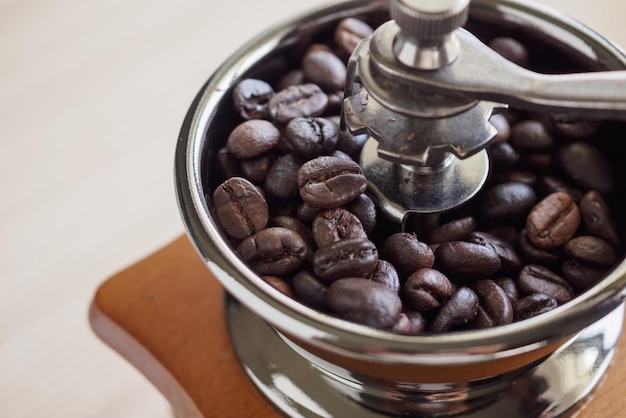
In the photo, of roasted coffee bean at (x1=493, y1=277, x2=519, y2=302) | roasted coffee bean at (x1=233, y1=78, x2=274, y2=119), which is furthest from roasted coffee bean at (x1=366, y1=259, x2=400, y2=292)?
roasted coffee bean at (x1=233, y1=78, x2=274, y2=119)

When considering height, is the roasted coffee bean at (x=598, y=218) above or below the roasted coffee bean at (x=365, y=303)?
below

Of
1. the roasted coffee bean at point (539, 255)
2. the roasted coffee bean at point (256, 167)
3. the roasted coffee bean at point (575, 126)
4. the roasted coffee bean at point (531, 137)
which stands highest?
the roasted coffee bean at point (256, 167)

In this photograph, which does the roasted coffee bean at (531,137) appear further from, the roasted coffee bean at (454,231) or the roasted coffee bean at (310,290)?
the roasted coffee bean at (310,290)

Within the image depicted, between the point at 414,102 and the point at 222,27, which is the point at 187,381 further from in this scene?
the point at 222,27

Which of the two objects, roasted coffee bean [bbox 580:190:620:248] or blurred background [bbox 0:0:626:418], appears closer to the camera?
roasted coffee bean [bbox 580:190:620:248]

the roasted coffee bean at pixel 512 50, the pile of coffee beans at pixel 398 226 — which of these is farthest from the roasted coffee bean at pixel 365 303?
the roasted coffee bean at pixel 512 50

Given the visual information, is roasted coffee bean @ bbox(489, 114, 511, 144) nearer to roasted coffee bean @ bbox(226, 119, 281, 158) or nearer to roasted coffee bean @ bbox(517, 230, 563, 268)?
roasted coffee bean @ bbox(517, 230, 563, 268)
